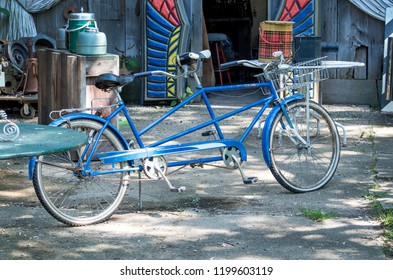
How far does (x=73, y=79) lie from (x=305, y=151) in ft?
7.37

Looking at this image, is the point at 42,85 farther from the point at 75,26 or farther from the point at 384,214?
the point at 384,214

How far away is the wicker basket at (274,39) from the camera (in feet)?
30.4

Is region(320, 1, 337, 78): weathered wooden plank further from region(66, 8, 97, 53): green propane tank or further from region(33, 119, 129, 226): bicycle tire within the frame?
region(33, 119, 129, 226): bicycle tire

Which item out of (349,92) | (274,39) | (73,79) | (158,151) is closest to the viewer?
(158,151)

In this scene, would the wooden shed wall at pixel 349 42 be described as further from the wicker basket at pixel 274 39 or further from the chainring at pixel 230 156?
the chainring at pixel 230 156

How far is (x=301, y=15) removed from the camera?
36.7 ft

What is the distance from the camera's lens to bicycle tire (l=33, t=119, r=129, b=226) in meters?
5.72

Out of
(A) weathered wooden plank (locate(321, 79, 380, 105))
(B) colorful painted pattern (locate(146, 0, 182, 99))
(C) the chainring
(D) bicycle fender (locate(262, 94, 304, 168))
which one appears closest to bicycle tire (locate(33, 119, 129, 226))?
(C) the chainring

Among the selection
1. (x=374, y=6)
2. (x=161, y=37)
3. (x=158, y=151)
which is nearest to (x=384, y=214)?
(x=158, y=151)

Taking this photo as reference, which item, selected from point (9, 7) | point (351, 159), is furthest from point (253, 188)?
point (9, 7)

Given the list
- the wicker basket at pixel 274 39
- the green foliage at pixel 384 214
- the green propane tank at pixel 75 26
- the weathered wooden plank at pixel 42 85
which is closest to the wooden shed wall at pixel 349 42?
the wicker basket at pixel 274 39

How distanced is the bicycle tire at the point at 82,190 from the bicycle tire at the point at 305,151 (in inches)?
48.0

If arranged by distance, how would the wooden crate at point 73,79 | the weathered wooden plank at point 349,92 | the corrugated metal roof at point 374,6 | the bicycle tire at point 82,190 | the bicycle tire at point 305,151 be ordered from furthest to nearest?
1. the weathered wooden plank at point 349,92
2. the corrugated metal roof at point 374,6
3. the wooden crate at point 73,79
4. the bicycle tire at point 305,151
5. the bicycle tire at point 82,190

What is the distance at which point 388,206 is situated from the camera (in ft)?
20.6
